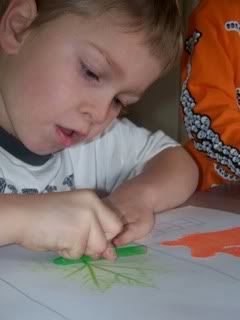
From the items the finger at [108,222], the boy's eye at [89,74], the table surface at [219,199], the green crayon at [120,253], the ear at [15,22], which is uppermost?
the ear at [15,22]

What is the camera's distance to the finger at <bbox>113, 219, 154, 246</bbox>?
0.57 m

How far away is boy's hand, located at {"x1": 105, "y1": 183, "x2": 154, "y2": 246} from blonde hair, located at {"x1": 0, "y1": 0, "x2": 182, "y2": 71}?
0.18m

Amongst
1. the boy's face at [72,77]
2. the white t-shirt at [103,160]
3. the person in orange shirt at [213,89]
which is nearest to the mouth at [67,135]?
the boy's face at [72,77]

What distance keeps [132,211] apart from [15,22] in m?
0.29

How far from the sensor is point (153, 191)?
2.38 feet

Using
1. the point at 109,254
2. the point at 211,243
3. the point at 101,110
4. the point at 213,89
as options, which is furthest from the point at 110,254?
the point at 213,89

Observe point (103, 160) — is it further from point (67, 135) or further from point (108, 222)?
point (108, 222)

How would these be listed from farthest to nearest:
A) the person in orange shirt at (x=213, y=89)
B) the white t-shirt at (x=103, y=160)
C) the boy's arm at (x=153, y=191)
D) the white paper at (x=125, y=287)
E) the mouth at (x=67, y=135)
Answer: the person in orange shirt at (x=213, y=89), the white t-shirt at (x=103, y=160), the mouth at (x=67, y=135), the boy's arm at (x=153, y=191), the white paper at (x=125, y=287)

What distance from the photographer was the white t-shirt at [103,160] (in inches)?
32.6

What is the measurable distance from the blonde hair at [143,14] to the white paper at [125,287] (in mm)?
277

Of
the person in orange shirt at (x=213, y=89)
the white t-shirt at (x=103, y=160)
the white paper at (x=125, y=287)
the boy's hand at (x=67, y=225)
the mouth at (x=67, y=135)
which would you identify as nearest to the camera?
the white paper at (x=125, y=287)

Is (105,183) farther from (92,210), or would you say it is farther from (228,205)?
(92,210)

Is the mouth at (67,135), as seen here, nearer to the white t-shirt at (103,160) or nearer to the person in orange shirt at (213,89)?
the white t-shirt at (103,160)

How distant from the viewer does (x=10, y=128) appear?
77cm
